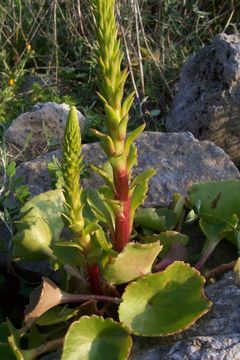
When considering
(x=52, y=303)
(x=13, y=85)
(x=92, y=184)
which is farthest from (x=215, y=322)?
(x=13, y=85)

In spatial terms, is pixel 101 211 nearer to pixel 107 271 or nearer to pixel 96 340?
pixel 107 271

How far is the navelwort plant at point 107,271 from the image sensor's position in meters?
1.73

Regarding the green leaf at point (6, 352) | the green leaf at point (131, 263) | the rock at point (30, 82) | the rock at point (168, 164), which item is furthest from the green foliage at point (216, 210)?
the rock at point (30, 82)

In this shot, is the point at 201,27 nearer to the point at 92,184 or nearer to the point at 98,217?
the point at 92,184

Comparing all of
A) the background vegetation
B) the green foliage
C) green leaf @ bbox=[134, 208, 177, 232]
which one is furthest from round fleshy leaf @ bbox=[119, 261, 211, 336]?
the background vegetation

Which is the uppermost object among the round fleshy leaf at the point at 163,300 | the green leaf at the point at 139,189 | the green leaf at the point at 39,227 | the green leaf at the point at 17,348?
the green leaf at the point at 139,189

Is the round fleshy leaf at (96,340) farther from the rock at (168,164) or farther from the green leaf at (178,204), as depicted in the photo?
the rock at (168,164)

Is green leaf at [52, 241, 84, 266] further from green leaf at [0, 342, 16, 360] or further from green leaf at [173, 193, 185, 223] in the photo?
green leaf at [173, 193, 185, 223]

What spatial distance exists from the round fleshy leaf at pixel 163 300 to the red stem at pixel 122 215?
0.19 metres

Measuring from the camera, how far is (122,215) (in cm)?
195

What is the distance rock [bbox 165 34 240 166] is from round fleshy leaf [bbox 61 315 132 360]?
61.6 inches

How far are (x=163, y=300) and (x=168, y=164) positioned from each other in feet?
2.83

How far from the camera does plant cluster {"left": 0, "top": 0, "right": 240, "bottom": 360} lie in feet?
5.65

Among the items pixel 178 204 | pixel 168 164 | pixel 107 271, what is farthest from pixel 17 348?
pixel 168 164
